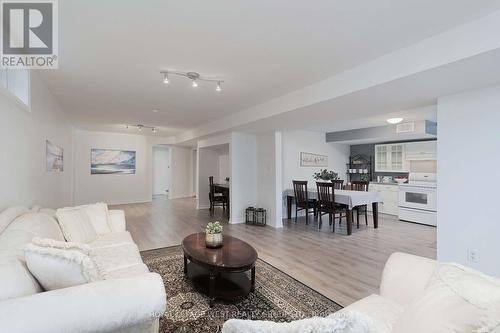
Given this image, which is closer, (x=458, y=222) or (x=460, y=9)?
(x=460, y=9)

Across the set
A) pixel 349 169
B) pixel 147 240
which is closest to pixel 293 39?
pixel 147 240

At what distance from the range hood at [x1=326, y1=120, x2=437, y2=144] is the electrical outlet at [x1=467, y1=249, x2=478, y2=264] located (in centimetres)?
322

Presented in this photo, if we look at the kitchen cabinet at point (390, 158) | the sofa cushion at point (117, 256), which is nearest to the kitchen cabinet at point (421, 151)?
the kitchen cabinet at point (390, 158)

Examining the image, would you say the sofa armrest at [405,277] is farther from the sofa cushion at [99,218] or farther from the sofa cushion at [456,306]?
the sofa cushion at [99,218]

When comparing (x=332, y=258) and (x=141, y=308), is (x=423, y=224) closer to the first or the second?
(x=332, y=258)

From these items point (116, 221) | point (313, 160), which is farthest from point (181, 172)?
point (116, 221)

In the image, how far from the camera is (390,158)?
6.96 metres

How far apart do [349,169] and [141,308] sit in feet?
25.3

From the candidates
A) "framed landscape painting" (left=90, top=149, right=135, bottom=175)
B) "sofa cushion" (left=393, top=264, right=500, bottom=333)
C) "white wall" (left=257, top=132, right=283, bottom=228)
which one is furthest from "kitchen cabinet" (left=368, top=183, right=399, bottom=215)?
"framed landscape painting" (left=90, top=149, right=135, bottom=175)

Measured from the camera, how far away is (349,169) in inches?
311

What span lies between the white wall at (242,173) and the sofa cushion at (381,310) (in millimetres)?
4371

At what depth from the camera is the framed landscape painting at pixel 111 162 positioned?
311 inches

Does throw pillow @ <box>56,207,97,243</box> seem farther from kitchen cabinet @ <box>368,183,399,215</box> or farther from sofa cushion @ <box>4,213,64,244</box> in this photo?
kitchen cabinet @ <box>368,183,399,215</box>

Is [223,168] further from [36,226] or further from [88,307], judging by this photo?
[88,307]
